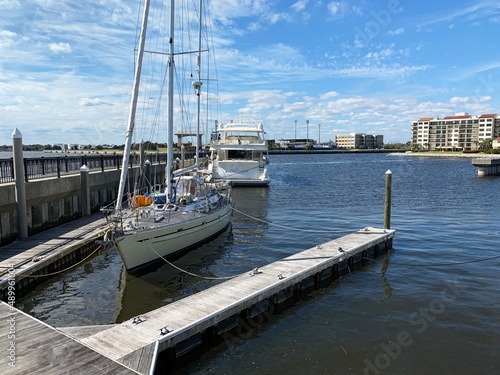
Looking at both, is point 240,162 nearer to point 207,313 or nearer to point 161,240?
point 161,240

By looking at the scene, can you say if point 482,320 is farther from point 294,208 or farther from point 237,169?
point 237,169

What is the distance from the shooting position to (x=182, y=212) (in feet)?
55.5

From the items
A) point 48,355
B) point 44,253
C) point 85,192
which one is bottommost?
point 48,355

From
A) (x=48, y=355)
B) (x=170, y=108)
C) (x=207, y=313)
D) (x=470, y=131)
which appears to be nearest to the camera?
(x=48, y=355)

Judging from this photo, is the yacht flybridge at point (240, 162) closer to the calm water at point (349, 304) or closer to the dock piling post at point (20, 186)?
the calm water at point (349, 304)

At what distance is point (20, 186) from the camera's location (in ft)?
49.0

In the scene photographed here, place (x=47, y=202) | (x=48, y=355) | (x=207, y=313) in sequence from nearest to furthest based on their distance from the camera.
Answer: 1. (x=48, y=355)
2. (x=207, y=313)
3. (x=47, y=202)

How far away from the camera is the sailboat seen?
13.8 metres

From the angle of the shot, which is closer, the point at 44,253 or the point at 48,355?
the point at 48,355

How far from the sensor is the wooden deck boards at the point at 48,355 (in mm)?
6973

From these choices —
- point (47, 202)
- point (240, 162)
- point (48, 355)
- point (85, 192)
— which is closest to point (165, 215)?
point (47, 202)

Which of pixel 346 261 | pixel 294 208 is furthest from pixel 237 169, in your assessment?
pixel 346 261

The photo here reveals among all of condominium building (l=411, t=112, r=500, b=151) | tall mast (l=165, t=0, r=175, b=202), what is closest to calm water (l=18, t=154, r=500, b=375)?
tall mast (l=165, t=0, r=175, b=202)

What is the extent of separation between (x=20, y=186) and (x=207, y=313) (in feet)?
32.3
